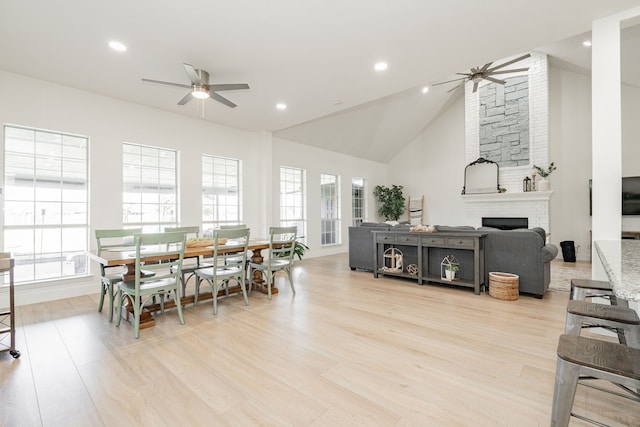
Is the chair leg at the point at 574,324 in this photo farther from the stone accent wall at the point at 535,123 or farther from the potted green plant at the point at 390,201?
the potted green plant at the point at 390,201

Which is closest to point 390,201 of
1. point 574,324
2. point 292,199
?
point 292,199

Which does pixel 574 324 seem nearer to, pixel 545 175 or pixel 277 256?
pixel 277 256

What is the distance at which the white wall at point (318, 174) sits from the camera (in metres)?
7.11

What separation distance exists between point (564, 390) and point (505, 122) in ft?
26.6

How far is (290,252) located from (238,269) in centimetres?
78

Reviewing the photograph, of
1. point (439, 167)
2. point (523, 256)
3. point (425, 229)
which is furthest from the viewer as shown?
point (439, 167)

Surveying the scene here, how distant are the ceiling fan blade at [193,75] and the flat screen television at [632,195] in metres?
8.16

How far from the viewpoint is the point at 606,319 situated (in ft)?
4.61

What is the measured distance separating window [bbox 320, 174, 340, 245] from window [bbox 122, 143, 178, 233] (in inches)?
154

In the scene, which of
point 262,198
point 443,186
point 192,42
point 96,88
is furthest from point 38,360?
point 443,186

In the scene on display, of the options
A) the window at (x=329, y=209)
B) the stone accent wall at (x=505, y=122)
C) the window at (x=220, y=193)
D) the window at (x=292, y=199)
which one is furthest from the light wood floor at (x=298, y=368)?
the stone accent wall at (x=505, y=122)

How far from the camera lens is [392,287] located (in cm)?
448

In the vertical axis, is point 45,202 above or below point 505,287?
above

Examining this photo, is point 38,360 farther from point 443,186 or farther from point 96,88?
point 443,186
